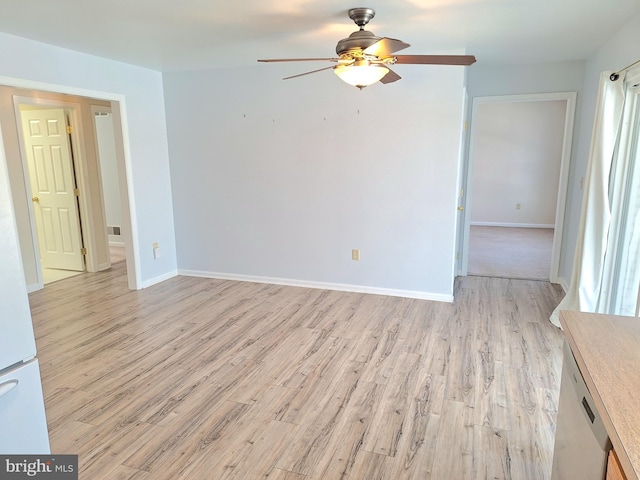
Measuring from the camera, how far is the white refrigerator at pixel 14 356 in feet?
4.31

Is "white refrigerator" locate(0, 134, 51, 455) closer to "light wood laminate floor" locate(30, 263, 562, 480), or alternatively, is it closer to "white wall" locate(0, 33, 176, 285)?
"light wood laminate floor" locate(30, 263, 562, 480)

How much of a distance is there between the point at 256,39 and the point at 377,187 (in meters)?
1.78

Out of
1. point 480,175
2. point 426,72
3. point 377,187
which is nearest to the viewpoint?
point 426,72

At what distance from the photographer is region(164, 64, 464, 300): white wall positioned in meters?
4.03

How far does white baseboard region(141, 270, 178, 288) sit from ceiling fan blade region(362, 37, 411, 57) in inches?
142

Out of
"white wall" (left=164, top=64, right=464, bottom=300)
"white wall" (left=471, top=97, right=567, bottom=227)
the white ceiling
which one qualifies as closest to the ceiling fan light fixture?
the white ceiling

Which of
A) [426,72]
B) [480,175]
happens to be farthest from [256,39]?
[480,175]

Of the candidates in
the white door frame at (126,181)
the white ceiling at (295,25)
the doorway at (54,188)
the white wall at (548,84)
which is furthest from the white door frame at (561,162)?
the doorway at (54,188)

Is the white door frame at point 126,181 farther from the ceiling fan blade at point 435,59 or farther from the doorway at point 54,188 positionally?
the ceiling fan blade at point 435,59

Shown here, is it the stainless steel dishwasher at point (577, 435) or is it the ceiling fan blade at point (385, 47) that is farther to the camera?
the ceiling fan blade at point (385, 47)

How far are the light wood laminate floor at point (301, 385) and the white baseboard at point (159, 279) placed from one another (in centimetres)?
40

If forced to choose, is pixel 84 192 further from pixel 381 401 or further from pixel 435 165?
pixel 381 401

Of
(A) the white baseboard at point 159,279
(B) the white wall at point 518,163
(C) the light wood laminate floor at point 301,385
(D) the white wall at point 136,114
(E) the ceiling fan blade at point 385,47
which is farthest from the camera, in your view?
(B) the white wall at point 518,163

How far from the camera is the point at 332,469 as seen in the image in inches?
77.7
